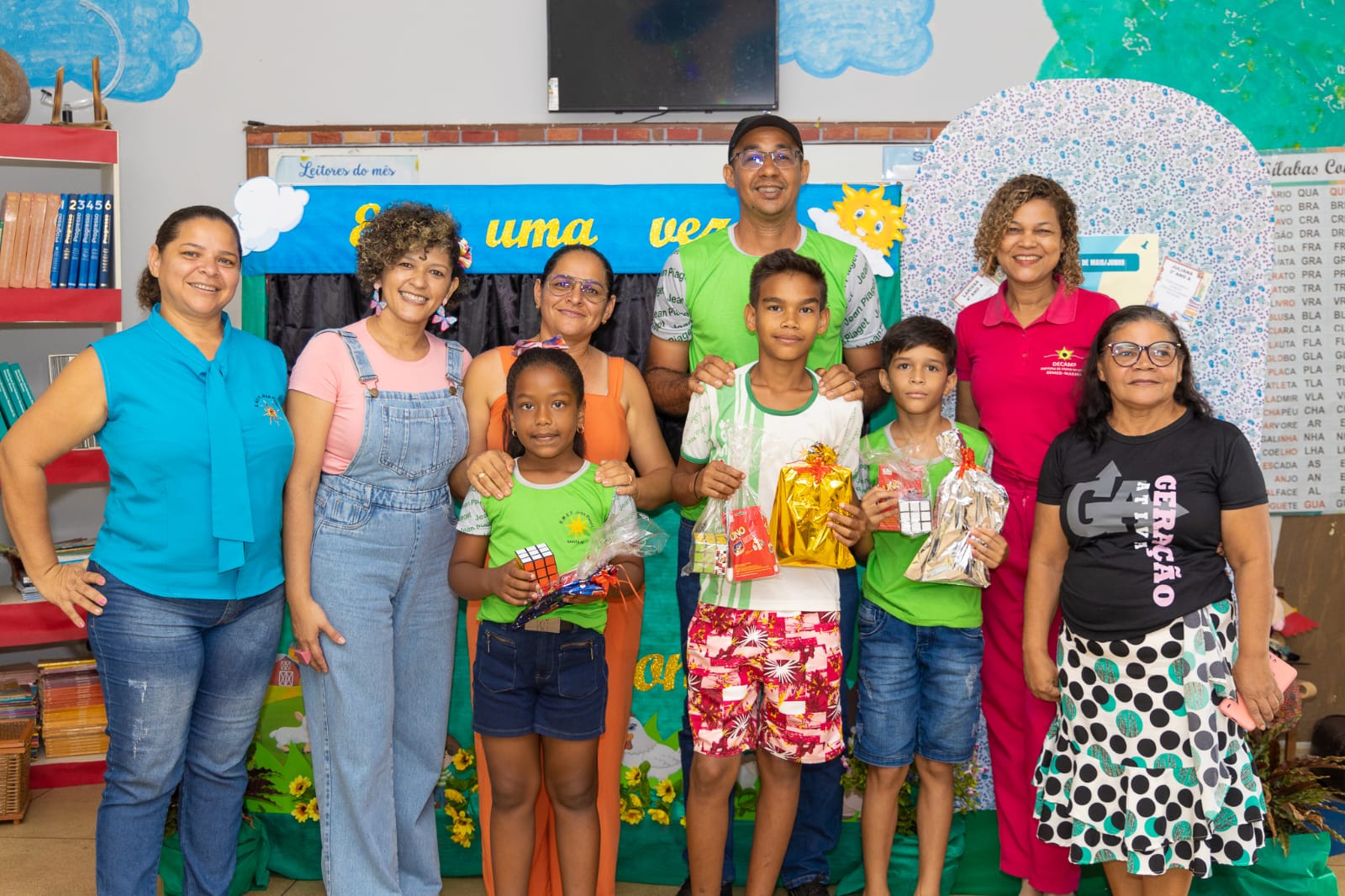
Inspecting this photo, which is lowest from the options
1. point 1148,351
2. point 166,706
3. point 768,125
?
point 166,706

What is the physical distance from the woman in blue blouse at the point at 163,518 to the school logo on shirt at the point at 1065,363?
209cm

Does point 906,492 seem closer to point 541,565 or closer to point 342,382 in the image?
point 541,565

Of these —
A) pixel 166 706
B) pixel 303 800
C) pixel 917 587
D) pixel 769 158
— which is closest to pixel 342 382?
pixel 166 706

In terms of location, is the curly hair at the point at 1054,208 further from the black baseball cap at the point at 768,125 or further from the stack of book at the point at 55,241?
the stack of book at the point at 55,241

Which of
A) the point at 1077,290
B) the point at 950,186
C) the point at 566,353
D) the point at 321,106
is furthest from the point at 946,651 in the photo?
the point at 321,106

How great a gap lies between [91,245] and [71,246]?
0.23ft

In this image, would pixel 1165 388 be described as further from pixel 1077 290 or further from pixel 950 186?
pixel 950 186

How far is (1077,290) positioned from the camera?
2.89 meters

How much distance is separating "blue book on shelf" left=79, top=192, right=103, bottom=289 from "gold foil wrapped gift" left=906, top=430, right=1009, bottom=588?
353 centimetres

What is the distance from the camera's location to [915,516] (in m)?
2.60

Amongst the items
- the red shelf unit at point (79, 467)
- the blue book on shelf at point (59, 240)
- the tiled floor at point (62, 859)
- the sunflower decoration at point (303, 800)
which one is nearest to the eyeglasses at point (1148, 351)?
the tiled floor at point (62, 859)

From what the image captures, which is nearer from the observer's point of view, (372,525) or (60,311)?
(372,525)

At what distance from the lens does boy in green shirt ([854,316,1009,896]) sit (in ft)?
8.93

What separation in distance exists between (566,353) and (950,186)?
149 cm
